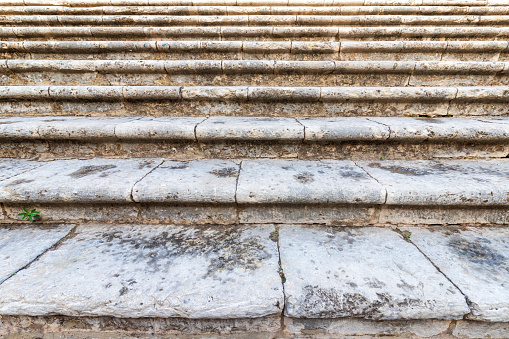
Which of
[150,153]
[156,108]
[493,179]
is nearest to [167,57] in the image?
[156,108]

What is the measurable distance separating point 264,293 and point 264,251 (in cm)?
24

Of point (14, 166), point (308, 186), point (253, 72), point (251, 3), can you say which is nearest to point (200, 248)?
point (308, 186)

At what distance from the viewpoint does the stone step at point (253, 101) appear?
2.04 m

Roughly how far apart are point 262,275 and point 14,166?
6.73 feet

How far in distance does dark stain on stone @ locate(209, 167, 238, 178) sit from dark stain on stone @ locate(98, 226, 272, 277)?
357 millimetres

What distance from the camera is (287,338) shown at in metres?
0.94

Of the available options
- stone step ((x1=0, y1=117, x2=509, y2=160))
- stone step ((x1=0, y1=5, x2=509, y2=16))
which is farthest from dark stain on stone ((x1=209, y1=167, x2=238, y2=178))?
stone step ((x1=0, y1=5, x2=509, y2=16))

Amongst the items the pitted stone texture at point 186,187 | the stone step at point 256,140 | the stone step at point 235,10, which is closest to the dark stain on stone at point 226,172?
the pitted stone texture at point 186,187

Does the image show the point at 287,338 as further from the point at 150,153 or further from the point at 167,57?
the point at 167,57

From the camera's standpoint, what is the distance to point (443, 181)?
137 cm

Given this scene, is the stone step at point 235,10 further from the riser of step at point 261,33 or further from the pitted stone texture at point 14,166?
the pitted stone texture at point 14,166

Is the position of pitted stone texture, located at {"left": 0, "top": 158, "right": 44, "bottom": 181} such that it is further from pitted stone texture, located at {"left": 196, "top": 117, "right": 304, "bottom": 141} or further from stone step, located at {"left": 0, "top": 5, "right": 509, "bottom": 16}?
stone step, located at {"left": 0, "top": 5, "right": 509, "bottom": 16}

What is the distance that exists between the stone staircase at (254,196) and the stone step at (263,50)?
0.02m

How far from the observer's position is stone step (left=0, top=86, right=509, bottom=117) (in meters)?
2.04
